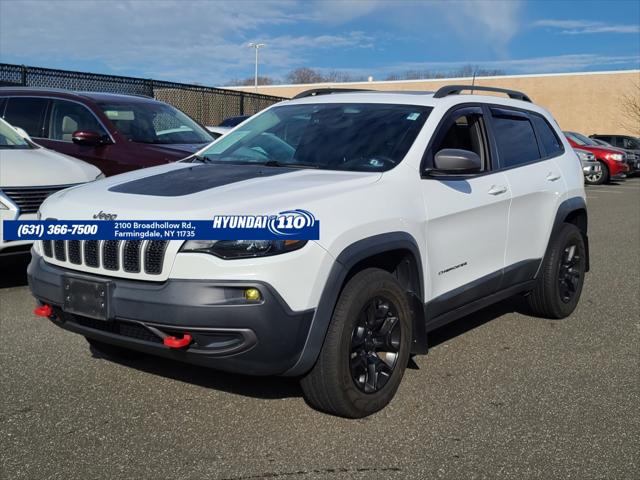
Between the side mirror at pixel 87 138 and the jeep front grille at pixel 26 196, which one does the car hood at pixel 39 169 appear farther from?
the side mirror at pixel 87 138

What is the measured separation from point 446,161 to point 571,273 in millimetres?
2392

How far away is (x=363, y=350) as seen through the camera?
3662 mm

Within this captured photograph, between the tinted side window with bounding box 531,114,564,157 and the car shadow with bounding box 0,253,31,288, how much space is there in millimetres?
4384

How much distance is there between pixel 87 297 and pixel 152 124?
17.2ft

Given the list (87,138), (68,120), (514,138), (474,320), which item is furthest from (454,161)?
(68,120)

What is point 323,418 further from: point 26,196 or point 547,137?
point 26,196

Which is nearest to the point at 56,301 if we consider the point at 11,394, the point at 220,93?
the point at 11,394

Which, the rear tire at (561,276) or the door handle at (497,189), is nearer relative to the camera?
the door handle at (497,189)

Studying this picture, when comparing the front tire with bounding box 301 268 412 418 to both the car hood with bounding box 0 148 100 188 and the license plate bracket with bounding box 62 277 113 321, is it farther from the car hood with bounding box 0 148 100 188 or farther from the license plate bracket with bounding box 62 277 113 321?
the car hood with bounding box 0 148 100 188

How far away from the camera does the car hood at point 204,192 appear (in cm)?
331

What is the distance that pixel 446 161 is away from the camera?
4078 mm

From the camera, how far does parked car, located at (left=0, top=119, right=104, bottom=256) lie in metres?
5.84

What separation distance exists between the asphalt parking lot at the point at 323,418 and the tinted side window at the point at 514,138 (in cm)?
136

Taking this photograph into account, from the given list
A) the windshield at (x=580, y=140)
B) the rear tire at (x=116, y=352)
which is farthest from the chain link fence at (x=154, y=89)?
the windshield at (x=580, y=140)
